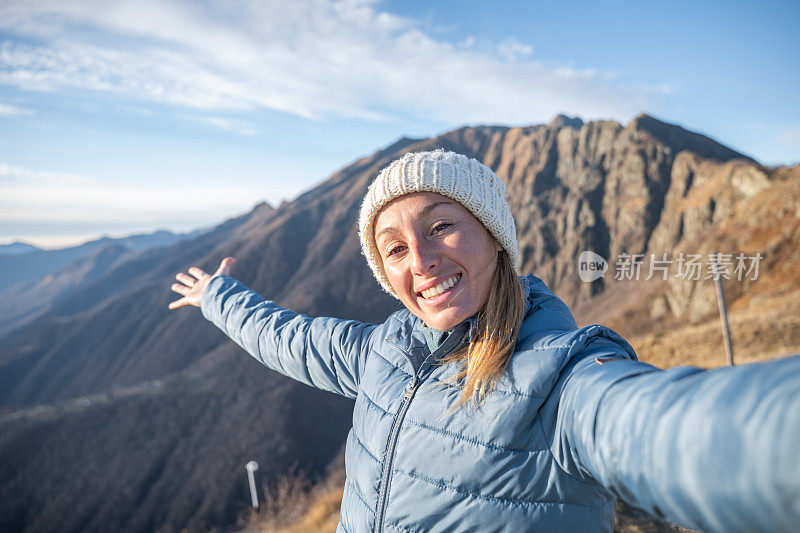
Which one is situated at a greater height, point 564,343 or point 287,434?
point 564,343

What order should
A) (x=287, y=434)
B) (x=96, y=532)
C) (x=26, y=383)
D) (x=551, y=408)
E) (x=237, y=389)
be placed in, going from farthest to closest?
(x=26, y=383), (x=237, y=389), (x=287, y=434), (x=96, y=532), (x=551, y=408)

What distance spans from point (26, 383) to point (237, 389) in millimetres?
44171

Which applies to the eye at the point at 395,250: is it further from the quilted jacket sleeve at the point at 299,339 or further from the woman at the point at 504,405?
the quilted jacket sleeve at the point at 299,339

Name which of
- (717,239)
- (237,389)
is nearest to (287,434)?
(237,389)

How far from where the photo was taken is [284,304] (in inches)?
2034

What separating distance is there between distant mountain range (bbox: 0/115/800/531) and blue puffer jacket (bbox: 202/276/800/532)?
1052 inches

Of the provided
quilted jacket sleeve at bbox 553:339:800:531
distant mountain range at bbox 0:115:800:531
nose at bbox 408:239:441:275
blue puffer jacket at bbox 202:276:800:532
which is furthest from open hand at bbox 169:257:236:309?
distant mountain range at bbox 0:115:800:531

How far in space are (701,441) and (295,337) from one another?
189 centimetres

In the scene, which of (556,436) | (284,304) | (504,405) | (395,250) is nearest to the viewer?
(556,436)

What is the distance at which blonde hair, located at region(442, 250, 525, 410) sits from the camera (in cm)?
132

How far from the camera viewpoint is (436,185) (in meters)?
1.60

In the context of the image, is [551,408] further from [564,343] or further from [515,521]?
[515,521]

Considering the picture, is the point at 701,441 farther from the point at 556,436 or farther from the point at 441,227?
the point at 441,227

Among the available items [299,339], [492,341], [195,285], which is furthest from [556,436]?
[195,285]
